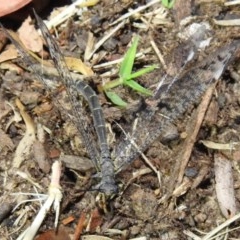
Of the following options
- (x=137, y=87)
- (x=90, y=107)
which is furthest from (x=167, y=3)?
(x=90, y=107)

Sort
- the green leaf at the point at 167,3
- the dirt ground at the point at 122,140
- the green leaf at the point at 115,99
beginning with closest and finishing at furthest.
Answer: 1. the dirt ground at the point at 122,140
2. the green leaf at the point at 115,99
3. the green leaf at the point at 167,3

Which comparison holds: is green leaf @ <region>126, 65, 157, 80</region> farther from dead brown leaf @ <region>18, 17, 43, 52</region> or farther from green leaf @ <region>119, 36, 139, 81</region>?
dead brown leaf @ <region>18, 17, 43, 52</region>

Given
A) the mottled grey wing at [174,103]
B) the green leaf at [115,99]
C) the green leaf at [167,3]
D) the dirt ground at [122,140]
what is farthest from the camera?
the green leaf at [167,3]

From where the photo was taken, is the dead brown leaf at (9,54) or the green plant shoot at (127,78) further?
the dead brown leaf at (9,54)

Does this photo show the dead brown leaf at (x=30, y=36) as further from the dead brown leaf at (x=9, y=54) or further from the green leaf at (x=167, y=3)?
the green leaf at (x=167, y=3)

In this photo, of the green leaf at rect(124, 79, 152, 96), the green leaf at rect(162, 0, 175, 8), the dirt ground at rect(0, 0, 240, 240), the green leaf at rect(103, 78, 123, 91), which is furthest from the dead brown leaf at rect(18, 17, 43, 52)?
the green leaf at rect(162, 0, 175, 8)

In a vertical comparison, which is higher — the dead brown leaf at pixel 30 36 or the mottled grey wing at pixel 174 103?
the dead brown leaf at pixel 30 36

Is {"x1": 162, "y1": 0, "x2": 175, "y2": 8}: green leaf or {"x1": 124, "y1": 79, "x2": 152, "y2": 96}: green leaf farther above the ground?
{"x1": 162, "y1": 0, "x2": 175, "y2": 8}: green leaf

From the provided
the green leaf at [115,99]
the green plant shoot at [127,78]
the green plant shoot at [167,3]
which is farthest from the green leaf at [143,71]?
the green plant shoot at [167,3]
